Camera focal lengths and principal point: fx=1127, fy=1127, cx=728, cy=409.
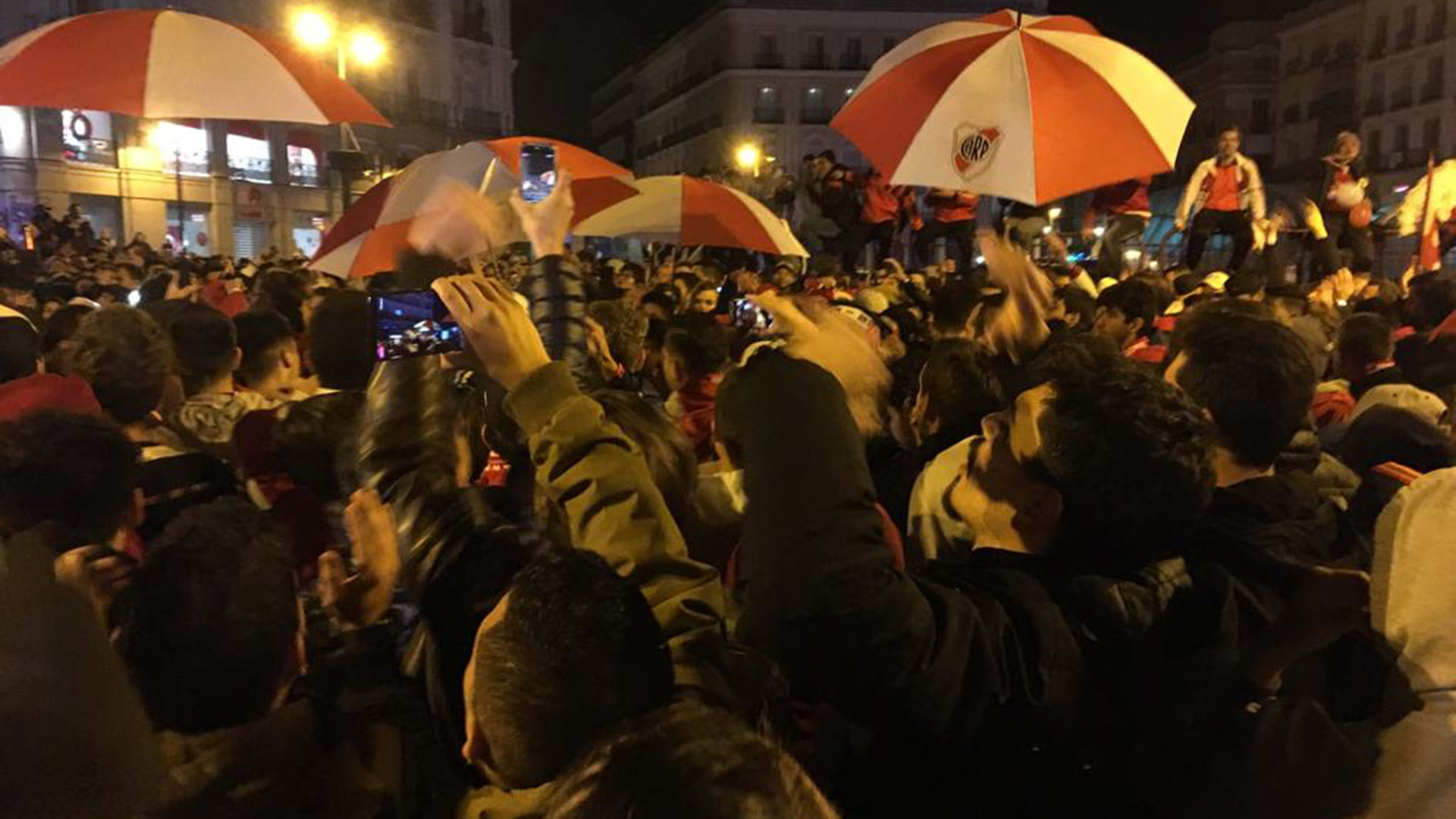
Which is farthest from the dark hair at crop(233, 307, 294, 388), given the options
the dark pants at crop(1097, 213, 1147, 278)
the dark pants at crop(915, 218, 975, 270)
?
the dark pants at crop(915, 218, 975, 270)

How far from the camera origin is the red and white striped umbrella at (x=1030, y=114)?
138 inches

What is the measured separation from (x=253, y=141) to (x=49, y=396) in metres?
42.6

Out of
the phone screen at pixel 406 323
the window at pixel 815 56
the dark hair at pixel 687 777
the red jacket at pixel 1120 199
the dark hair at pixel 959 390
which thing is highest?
the window at pixel 815 56

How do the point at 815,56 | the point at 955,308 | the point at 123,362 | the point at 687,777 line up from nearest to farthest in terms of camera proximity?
the point at 687,777 → the point at 123,362 → the point at 955,308 → the point at 815,56

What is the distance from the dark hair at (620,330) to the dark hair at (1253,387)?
2.92 meters

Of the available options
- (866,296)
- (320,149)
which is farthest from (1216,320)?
(320,149)

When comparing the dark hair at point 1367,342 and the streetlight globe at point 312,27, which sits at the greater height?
the streetlight globe at point 312,27

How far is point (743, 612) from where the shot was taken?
1.67 m

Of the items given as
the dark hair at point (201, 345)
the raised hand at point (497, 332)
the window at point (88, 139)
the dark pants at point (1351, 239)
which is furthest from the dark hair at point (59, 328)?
the window at point (88, 139)

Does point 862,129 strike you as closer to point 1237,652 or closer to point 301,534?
point 301,534

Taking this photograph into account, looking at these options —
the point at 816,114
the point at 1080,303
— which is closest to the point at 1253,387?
the point at 1080,303

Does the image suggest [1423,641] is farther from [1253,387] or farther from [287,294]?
[287,294]

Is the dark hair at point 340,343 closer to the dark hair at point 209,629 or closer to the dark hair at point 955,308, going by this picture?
the dark hair at point 209,629

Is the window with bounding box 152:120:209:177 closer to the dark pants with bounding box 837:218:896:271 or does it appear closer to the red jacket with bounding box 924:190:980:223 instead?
the dark pants with bounding box 837:218:896:271
